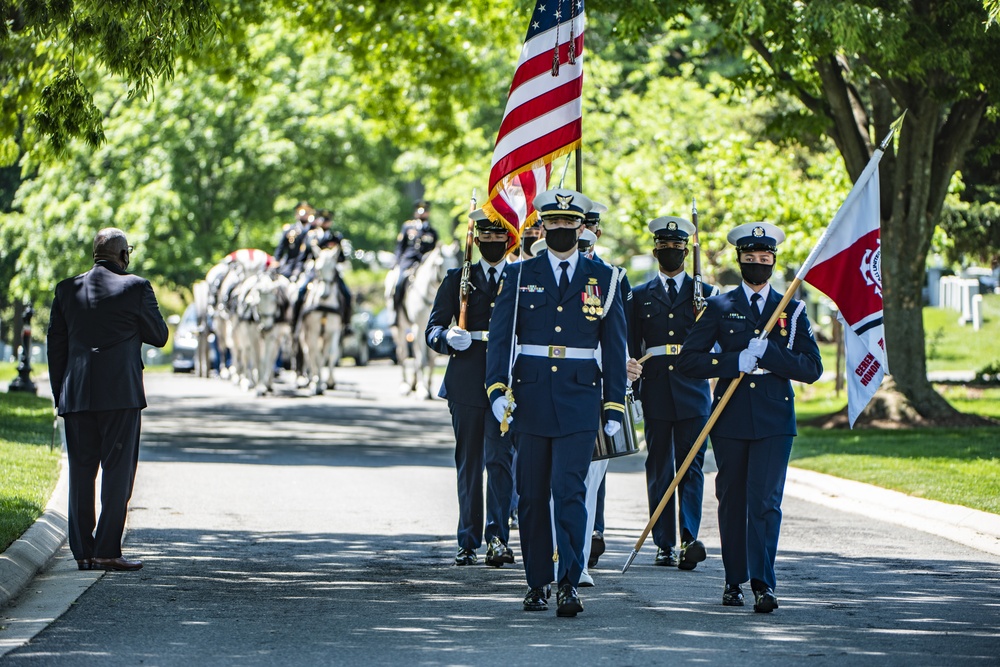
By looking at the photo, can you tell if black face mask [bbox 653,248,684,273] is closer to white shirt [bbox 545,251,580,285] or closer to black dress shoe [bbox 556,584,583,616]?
white shirt [bbox 545,251,580,285]

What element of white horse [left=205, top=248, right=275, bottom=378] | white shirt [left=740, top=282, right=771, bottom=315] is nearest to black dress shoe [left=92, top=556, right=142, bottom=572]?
white shirt [left=740, top=282, right=771, bottom=315]

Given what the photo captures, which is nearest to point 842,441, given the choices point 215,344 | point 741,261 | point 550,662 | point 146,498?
point 146,498

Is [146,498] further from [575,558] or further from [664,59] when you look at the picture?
[664,59]

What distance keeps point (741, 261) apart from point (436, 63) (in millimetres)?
17203

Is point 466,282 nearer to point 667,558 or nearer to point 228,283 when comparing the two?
point 667,558

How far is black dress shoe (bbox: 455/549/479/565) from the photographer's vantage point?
10.3m

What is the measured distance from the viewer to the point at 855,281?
9.27 m

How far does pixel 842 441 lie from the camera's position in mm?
18469

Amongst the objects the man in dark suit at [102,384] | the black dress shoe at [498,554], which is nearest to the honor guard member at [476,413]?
the black dress shoe at [498,554]

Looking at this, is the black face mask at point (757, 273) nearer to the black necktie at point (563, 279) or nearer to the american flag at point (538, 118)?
the black necktie at point (563, 279)

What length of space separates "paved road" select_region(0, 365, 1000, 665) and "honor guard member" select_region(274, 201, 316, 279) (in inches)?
546

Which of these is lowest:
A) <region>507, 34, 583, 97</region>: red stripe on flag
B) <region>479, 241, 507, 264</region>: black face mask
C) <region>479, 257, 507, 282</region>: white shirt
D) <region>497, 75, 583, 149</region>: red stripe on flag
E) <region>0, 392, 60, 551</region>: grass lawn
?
<region>0, 392, 60, 551</region>: grass lawn

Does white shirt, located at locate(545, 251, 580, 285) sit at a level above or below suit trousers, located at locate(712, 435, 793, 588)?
above

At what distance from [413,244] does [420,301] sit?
1.45 m
